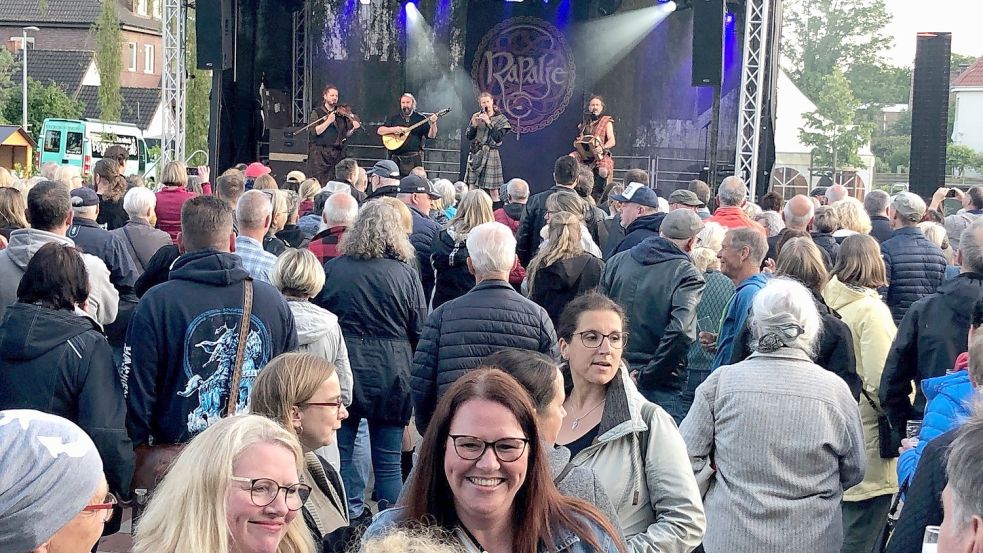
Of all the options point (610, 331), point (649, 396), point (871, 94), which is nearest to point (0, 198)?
point (649, 396)

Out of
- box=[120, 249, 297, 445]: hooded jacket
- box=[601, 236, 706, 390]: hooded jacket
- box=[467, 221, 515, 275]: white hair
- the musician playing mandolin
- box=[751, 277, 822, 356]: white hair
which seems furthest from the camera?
the musician playing mandolin

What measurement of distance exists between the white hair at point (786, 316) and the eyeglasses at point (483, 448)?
1803 mm

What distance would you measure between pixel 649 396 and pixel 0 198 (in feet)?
10.6

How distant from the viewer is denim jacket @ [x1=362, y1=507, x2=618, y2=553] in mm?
2223

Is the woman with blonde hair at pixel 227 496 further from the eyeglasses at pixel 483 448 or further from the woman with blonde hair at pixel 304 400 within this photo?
the woman with blonde hair at pixel 304 400

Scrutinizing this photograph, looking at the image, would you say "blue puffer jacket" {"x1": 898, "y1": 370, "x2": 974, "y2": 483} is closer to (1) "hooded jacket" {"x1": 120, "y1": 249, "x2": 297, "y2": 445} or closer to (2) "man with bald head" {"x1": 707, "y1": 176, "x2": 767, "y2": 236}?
(1) "hooded jacket" {"x1": 120, "y1": 249, "x2": 297, "y2": 445}

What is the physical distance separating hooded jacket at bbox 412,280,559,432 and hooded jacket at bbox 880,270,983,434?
1.36 meters

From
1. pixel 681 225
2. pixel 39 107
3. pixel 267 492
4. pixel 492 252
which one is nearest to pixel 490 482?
pixel 267 492

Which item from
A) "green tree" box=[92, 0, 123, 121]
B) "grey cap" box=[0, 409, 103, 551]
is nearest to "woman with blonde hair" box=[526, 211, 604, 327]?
"grey cap" box=[0, 409, 103, 551]

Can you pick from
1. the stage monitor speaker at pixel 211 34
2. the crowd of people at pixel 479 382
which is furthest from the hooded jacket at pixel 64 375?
the stage monitor speaker at pixel 211 34

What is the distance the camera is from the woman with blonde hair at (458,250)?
21.0ft

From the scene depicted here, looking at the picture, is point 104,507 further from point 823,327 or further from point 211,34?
point 211,34

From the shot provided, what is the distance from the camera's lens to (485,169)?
597 inches

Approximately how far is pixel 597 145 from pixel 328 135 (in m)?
3.59
